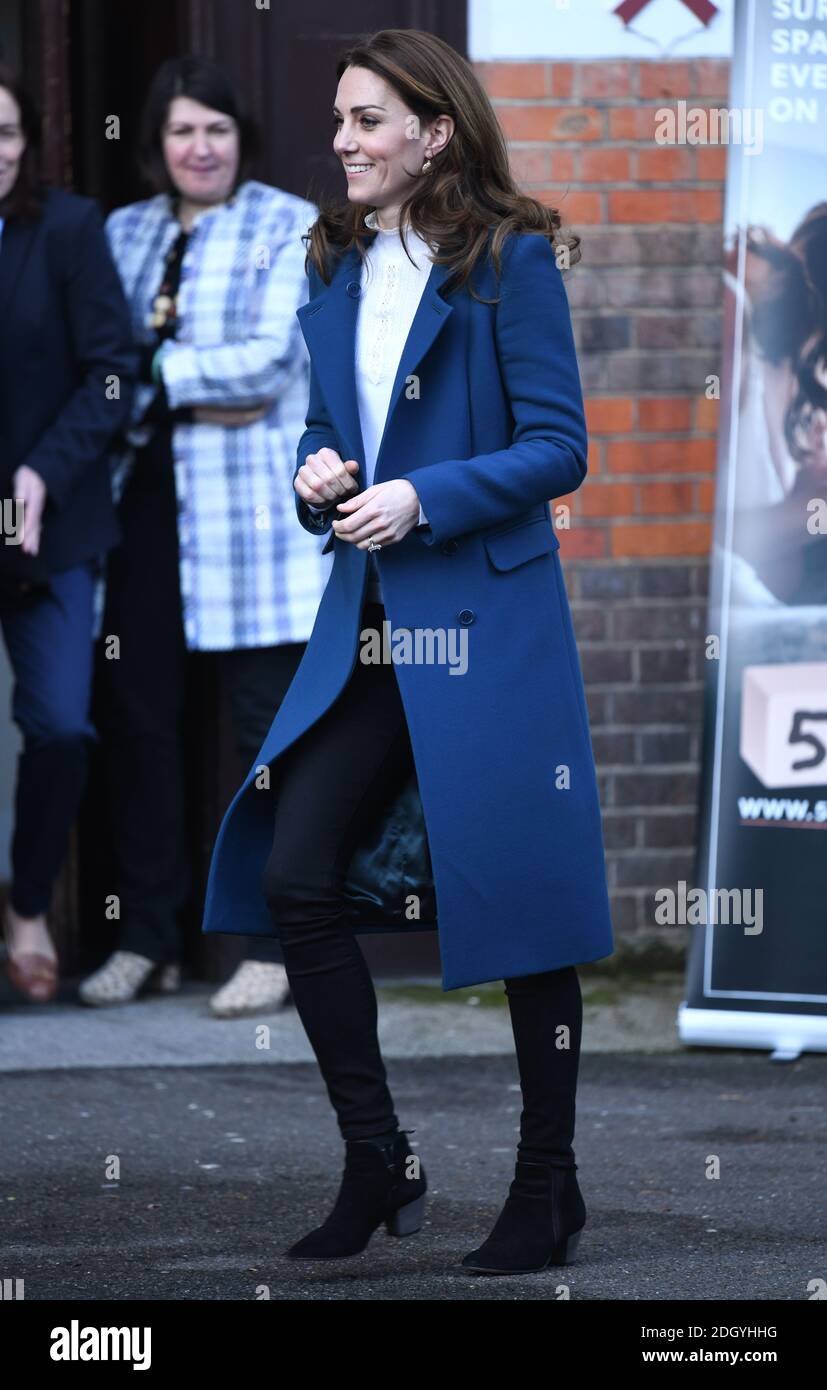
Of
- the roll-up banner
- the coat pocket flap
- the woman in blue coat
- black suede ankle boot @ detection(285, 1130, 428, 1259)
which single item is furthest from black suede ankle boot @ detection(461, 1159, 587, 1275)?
the roll-up banner

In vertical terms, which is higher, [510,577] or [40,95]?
[40,95]

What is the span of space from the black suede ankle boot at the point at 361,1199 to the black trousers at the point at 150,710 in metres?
2.13

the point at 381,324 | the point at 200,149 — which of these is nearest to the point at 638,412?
the point at 200,149

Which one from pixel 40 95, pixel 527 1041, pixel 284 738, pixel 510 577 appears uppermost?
pixel 40 95

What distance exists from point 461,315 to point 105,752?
2911mm

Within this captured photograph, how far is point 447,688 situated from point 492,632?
0.11 meters

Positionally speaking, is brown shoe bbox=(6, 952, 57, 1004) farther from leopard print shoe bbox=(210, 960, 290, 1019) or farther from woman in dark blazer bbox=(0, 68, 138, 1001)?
leopard print shoe bbox=(210, 960, 290, 1019)

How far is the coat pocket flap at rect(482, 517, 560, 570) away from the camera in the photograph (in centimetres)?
342

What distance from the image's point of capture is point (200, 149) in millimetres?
5441

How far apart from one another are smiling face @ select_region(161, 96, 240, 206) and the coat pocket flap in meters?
2.32

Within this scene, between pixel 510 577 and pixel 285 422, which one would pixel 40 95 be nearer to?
pixel 285 422

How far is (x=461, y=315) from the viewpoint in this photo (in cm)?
344

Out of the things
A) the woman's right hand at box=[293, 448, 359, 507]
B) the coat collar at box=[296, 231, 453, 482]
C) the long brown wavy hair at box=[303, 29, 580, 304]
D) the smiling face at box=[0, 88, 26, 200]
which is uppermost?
the smiling face at box=[0, 88, 26, 200]
